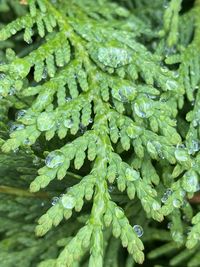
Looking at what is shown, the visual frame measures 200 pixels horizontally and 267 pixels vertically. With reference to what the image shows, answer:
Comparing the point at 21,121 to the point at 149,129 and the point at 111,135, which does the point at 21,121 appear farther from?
the point at 149,129

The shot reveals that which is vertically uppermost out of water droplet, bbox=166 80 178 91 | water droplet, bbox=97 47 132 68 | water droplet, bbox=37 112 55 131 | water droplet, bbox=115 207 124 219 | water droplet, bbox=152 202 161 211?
water droplet, bbox=97 47 132 68

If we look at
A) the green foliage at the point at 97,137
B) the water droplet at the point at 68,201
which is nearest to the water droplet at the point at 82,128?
the green foliage at the point at 97,137

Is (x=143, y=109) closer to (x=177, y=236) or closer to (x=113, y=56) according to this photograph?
(x=113, y=56)

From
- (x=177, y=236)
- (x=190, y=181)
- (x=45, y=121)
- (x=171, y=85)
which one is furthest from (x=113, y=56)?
(x=177, y=236)

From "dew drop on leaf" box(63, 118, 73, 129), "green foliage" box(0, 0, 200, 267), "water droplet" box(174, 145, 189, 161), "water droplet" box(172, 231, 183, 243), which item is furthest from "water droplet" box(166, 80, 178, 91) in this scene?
"water droplet" box(172, 231, 183, 243)

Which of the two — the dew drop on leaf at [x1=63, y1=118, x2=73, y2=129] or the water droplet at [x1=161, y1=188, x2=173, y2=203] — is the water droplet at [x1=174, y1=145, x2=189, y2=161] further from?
the dew drop on leaf at [x1=63, y1=118, x2=73, y2=129]

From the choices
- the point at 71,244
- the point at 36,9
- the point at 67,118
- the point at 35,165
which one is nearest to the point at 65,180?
the point at 35,165
